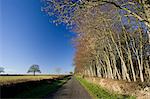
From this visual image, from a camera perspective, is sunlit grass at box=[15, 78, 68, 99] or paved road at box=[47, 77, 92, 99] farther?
sunlit grass at box=[15, 78, 68, 99]

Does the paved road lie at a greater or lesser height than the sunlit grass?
lesser

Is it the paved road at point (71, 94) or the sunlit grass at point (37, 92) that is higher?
the sunlit grass at point (37, 92)

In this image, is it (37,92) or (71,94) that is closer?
(71,94)

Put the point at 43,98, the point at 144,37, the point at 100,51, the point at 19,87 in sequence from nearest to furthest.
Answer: the point at 43,98 → the point at 19,87 → the point at 144,37 → the point at 100,51

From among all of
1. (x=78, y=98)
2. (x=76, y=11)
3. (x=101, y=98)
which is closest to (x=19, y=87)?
(x=78, y=98)

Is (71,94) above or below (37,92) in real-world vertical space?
below

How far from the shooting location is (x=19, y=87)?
28750 mm

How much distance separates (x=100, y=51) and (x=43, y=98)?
75.8 feet

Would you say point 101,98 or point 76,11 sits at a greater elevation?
point 76,11

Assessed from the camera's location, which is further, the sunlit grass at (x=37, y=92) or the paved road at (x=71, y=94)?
the sunlit grass at (x=37, y=92)

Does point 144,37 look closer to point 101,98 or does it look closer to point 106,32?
point 106,32

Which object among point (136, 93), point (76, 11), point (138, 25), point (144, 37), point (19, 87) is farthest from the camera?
point (144, 37)

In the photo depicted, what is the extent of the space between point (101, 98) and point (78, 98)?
2545 millimetres

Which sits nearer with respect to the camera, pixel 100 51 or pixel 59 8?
pixel 59 8
